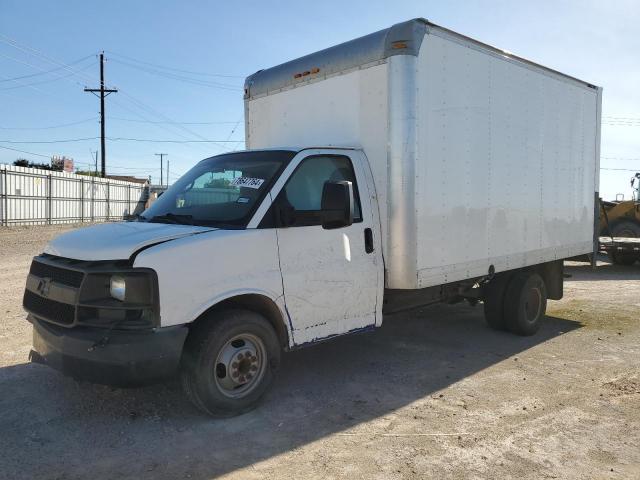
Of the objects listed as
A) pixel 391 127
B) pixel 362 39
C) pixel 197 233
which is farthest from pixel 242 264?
pixel 362 39

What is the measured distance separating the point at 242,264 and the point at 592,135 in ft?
20.9

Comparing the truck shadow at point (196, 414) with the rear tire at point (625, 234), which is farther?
the rear tire at point (625, 234)

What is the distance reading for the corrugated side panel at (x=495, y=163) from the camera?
5230mm

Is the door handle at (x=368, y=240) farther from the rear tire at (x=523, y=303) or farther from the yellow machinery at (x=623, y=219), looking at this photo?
the yellow machinery at (x=623, y=219)

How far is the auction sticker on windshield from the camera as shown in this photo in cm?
447

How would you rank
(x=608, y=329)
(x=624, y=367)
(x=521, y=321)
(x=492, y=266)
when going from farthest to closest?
1. (x=608, y=329)
2. (x=521, y=321)
3. (x=492, y=266)
4. (x=624, y=367)

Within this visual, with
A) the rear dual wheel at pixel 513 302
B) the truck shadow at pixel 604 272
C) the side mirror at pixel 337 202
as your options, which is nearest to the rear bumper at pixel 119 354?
the side mirror at pixel 337 202

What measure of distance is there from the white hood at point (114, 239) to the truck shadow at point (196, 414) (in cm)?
127

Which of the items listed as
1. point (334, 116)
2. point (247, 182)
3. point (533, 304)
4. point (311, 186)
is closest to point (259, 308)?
point (247, 182)

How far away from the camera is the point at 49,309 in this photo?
4039 millimetres

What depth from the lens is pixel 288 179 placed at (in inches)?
178

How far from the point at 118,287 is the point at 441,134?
3.40 m

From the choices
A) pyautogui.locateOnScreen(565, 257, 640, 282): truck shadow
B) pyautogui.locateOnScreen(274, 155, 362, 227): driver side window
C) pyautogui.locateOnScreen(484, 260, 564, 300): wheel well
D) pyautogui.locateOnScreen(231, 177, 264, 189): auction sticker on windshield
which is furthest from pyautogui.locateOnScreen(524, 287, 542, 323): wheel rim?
pyautogui.locateOnScreen(565, 257, 640, 282): truck shadow

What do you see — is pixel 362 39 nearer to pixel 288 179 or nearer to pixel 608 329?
pixel 288 179
